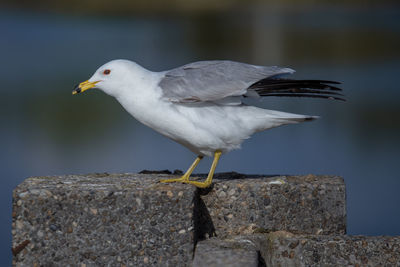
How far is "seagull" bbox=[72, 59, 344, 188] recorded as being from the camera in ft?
14.0

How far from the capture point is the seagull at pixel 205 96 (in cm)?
427

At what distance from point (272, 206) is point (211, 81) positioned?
35.4 inches

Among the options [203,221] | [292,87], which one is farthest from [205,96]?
[203,221]

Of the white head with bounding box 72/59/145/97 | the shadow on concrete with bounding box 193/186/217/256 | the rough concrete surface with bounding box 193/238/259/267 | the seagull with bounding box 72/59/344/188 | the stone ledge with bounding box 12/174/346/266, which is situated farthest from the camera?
the white head with bounding box 72/59/145/97

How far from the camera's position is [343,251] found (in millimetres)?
3633

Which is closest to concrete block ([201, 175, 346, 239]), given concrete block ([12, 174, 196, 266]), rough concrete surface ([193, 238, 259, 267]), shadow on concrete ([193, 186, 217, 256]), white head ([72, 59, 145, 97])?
shadow on concrete ([193, 186, 217, 256])

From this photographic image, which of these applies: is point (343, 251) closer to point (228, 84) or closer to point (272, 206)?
point (272, 206)

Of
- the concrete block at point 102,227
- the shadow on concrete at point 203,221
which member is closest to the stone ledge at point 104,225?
the concrete block at point 102,227

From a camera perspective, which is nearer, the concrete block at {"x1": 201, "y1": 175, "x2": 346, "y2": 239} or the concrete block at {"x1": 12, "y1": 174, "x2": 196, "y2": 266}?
the concrete block at {"x1": 12, "y1": 174, "x2": 196, "y2": 266}

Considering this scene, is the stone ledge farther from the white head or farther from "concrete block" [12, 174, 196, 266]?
the white head

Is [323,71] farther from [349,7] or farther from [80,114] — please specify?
[349,7]

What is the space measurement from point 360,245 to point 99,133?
821 cm

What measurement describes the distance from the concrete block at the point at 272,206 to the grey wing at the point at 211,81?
1.94 feet

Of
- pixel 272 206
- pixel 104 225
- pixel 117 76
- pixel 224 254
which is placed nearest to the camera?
pixel 224 254
